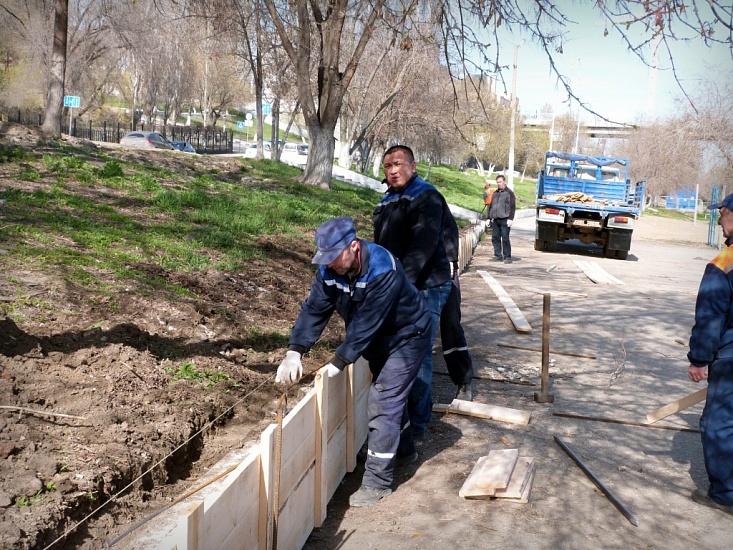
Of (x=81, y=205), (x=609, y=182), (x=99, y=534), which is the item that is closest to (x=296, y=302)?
(x=81, y=205)

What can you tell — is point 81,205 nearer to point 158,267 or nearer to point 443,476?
point 158,267

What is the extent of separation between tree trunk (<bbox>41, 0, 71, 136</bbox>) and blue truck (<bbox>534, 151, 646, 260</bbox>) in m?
12.6

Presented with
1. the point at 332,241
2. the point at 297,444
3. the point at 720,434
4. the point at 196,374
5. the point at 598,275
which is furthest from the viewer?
the point at 598,275

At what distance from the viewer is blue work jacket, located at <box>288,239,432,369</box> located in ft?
14.6

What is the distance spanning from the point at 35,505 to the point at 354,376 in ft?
7.20

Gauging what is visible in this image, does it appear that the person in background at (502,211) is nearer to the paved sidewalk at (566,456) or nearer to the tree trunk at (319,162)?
the tree trunk at (319,162)

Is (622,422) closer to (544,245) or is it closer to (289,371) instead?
(289,371)

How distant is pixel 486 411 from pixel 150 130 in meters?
51.8

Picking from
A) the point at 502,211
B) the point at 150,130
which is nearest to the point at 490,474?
the point at 502,211

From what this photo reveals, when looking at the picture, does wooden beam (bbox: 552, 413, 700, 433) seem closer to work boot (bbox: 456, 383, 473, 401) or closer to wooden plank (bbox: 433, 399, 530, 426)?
wooden plank (bbox: 433, 399, 530, 426)

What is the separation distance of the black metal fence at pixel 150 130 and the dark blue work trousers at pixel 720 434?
4254 cm

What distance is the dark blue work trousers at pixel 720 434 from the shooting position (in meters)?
4.76

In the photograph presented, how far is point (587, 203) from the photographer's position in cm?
2089

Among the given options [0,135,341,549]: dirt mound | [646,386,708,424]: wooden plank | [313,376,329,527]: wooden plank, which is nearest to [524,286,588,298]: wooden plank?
[0,135,341,549]: dirt mound
